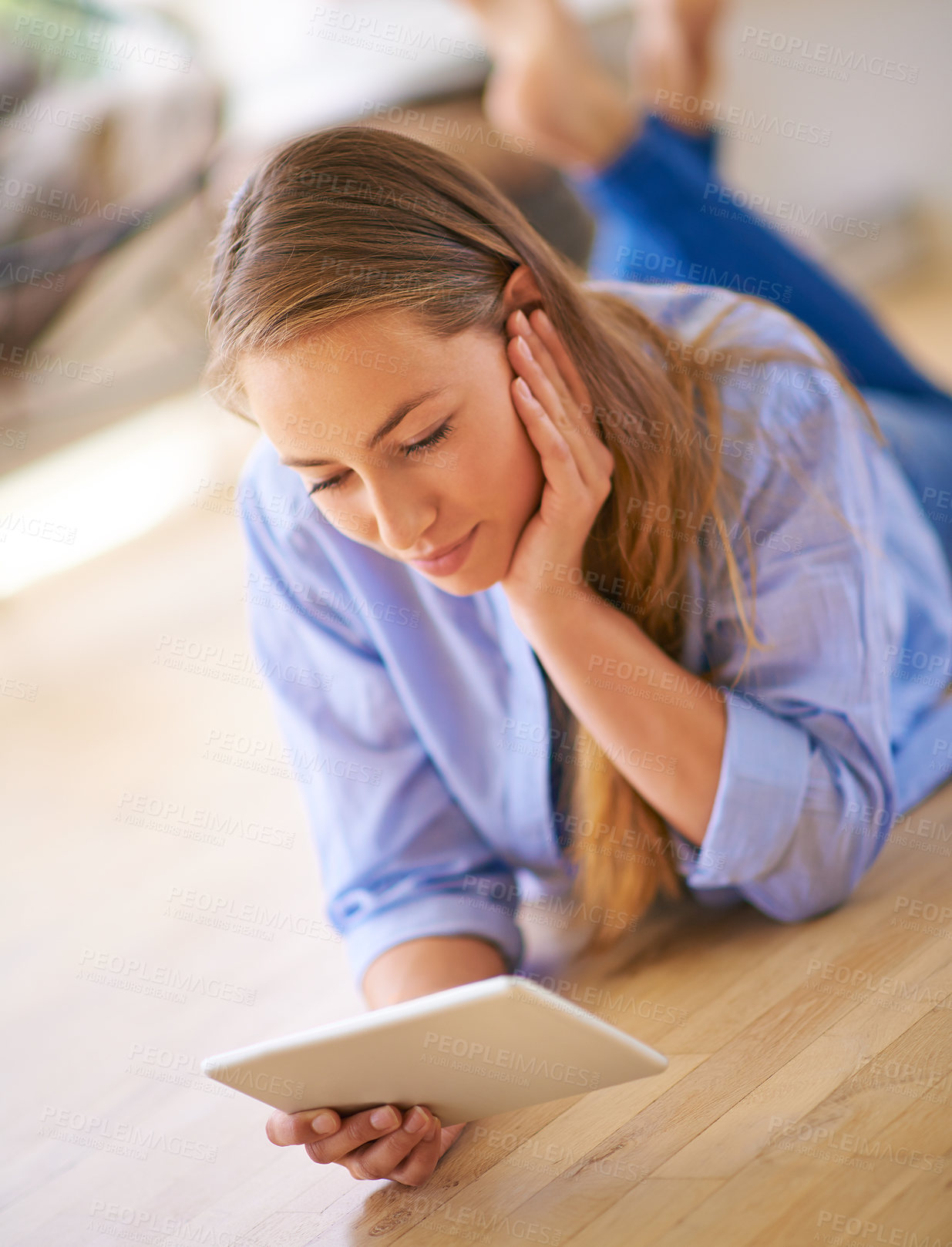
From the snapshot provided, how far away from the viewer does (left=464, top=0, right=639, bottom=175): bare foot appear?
6.03ft

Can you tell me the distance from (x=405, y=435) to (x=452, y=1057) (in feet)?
1.54

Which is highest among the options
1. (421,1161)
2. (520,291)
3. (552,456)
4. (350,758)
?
(520,291)

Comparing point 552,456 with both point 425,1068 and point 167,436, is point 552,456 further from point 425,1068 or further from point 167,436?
point 167,436

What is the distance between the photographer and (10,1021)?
1.41 m

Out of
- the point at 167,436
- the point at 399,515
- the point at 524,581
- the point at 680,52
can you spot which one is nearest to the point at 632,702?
the point at 524,581

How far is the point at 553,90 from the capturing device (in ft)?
6.11

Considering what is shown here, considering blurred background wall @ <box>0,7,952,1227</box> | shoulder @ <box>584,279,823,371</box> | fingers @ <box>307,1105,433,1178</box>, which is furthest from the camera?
blurred background wall @ <box>0,7,952,1227</box>

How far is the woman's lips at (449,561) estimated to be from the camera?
1055mm

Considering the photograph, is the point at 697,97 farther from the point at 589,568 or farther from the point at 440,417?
the point at 440,417

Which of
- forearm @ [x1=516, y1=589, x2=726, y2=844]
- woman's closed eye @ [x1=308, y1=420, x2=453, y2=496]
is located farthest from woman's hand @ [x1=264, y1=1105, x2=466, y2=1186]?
woman's closed eye @ [x1=308, y1=420, x2=453, y2=496]

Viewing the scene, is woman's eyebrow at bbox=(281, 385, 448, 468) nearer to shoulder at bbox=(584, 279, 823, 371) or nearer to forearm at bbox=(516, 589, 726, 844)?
forearm at bbox=(516, 589, 726, 844)

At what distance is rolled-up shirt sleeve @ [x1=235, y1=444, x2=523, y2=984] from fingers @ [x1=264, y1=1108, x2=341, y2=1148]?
0.25 metres

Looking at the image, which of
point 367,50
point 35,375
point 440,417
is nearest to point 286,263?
point 440,417

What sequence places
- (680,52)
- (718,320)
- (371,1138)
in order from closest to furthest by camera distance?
Answer: 1. (371,1138)
2. (718,320)
3. (680,52)
